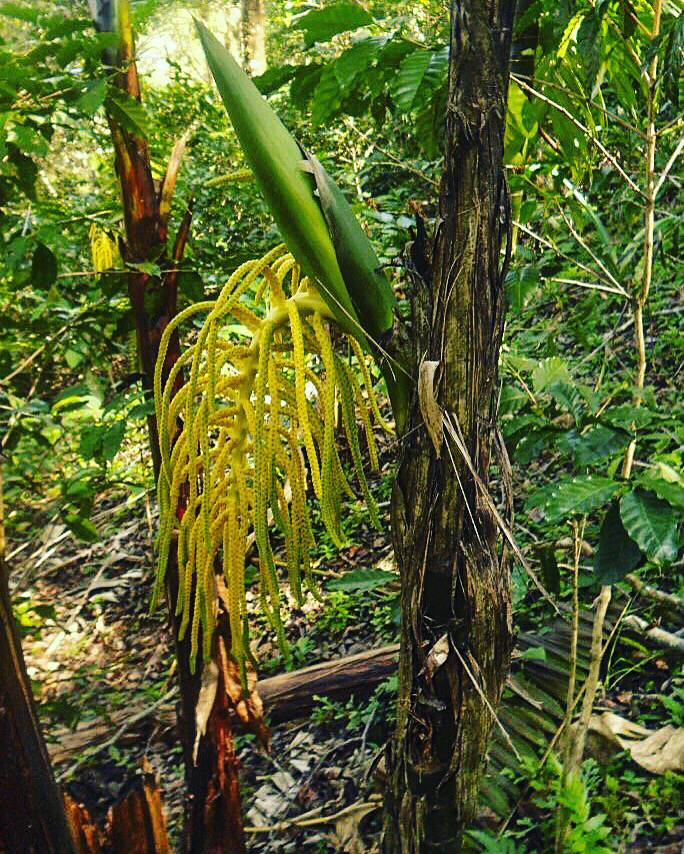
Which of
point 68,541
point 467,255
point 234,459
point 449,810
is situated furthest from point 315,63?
point 68,541

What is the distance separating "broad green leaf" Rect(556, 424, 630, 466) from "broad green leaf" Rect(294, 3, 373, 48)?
30.1 inches

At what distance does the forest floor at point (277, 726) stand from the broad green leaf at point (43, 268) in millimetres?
742

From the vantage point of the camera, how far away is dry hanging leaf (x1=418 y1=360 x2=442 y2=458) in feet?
2.79

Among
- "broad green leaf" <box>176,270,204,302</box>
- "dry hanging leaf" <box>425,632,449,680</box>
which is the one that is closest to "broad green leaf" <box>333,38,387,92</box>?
"broad green leaf" <box>176,270,204,302</box>

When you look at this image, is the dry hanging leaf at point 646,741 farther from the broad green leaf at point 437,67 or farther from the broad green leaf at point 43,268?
the broad green leaf at point 43,268

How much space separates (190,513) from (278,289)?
31 centimetres

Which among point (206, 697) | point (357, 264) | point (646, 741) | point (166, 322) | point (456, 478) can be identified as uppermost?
point (357, 264)

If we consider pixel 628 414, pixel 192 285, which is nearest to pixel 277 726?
pixel 192 285

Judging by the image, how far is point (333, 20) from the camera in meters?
1.18

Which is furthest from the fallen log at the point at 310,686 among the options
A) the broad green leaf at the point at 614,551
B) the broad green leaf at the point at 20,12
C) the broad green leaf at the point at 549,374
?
the broad green leaf at the point at 20,12

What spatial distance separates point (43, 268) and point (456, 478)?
1.28 meters

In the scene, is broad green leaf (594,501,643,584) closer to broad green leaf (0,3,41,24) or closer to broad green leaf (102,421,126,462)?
broad green leaf (102,421,126,462)

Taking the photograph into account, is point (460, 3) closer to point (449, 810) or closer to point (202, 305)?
point (202, 305)

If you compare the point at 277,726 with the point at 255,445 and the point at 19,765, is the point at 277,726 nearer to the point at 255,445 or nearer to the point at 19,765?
the point at 19,765
